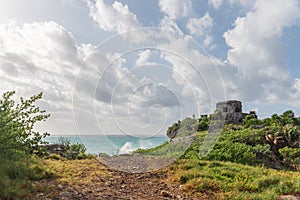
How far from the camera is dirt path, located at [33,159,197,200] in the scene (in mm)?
6715

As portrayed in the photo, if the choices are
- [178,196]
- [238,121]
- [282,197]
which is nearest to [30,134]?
[178,196]

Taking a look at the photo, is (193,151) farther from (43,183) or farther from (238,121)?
(238,121)

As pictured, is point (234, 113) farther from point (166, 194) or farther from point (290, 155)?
point (166, 194)

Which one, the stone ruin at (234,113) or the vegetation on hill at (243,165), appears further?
the stone ruin at (234,113)

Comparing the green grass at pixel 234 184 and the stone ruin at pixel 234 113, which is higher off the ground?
the stone ruin at pixel 234 113

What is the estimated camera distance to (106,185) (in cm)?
777

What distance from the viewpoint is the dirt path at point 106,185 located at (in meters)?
6.71

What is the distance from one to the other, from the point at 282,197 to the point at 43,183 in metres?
5.98

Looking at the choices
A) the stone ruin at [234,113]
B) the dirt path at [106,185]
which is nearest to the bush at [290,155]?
the dirt path at [106,185]

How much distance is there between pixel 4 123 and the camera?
644cm

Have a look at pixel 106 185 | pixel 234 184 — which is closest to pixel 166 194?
pixel 106 185

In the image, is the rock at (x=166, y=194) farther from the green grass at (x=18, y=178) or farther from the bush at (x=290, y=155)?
the bush at (x=290, y=155)

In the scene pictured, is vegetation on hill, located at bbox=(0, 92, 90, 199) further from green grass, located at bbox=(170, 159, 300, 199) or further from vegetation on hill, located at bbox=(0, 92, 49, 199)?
green grass, located at bbox=(170, 159, 300, 199)

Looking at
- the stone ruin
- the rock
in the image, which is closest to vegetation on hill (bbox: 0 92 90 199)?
the rock
